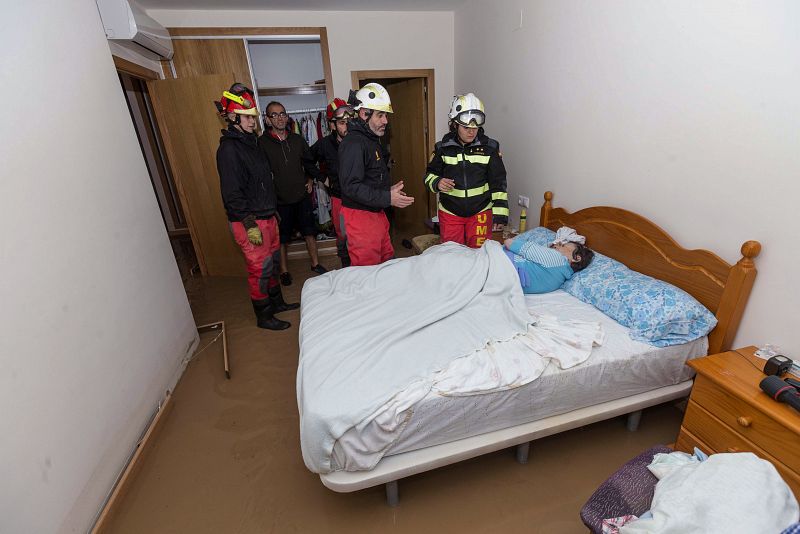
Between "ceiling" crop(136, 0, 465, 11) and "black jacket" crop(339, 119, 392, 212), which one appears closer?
"black jacket" crop(339, 119, 392, 212)

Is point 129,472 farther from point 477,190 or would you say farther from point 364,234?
point 477,190

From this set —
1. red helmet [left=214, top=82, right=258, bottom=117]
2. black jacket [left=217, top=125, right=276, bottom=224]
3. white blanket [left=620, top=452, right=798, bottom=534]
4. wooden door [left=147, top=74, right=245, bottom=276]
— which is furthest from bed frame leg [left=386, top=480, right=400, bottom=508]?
wooden door [left=147, top=74, right=245, bottom=276]

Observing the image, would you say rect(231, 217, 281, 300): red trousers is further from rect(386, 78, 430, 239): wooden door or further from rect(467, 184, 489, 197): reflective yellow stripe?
rect(386, 78, 430, 239): wooden door

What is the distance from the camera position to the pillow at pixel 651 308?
1609 mm

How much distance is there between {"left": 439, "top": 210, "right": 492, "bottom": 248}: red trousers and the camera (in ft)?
9.04

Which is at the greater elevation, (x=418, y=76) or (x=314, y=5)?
(x=314, y=5)

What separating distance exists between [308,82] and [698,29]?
4185 mm

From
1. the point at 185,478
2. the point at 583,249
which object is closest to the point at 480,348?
the point at 583,249

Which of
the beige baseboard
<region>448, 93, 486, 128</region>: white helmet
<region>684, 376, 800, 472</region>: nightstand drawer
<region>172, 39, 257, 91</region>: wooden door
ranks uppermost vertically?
<region>172, 39, 257, 91</region>: wooden door

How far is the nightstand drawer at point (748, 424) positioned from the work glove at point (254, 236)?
8.05 ft

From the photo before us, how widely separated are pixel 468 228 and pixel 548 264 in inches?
33.0

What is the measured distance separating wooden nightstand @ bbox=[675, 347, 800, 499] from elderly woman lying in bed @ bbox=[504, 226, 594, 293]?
0.76 meters

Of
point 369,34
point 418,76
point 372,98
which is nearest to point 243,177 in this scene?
point 372,98

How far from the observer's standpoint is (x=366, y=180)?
8.07ft
